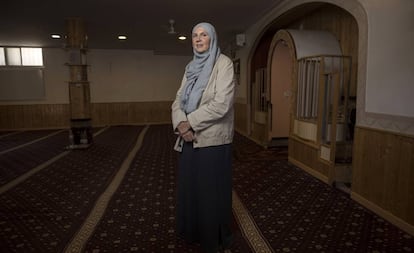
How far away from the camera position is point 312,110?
3967 mm

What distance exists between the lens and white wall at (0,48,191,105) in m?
8.80

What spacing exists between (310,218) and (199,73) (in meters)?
1.67

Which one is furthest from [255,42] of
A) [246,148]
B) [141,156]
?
[141,156]

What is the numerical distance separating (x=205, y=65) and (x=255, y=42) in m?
4.47

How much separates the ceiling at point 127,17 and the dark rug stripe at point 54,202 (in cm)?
244

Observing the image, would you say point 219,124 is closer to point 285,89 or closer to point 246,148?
point 246,148

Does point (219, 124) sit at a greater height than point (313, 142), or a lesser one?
greater

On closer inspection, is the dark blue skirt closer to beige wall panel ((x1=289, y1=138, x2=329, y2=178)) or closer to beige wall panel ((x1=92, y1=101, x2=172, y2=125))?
beige wall panel ((x1=289, y1=138, x2=329, y2=178))

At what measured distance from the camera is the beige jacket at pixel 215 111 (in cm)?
178

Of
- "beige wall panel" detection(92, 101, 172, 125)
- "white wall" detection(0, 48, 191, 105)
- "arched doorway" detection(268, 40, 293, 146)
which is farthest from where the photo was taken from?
"beige wall panel" detection(92, 101, 172, 125)

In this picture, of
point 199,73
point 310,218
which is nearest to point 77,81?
point 199,73

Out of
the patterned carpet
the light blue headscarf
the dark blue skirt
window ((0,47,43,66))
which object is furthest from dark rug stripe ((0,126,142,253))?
window ((0,47,43,66))

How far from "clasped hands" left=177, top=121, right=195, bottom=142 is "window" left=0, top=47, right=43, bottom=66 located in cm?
855

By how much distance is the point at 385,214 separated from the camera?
2.56m
